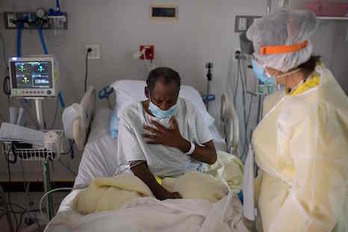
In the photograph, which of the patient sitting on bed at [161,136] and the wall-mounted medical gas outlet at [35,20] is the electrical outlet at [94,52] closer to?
the wall-mounted medical gas outlet at [35,20]

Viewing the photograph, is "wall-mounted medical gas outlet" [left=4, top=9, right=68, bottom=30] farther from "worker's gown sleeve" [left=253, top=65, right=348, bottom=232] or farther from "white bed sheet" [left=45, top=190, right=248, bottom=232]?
"worker's gown sleeve" [left=253, top=65, right=348, bottom=232]

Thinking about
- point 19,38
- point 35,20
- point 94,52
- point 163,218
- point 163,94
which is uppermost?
point 35,20

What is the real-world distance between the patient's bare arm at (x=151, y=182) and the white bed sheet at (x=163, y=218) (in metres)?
0.15

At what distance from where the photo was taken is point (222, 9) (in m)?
2.62

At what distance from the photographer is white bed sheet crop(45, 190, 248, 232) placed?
1236 mm

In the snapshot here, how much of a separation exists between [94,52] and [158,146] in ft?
4.17

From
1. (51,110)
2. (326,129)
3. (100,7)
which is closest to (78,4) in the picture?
(100,7)

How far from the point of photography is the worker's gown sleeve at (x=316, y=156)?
1.00m

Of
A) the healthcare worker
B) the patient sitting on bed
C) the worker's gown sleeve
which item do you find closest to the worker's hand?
the patient sitting on bed

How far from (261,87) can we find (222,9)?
0.67m

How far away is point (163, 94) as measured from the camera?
1.57 meters

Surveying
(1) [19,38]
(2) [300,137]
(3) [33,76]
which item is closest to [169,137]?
(2) [300,137]

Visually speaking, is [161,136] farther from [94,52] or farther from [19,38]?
[19,38]

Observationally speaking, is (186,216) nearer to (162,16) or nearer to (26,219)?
(26,219)
